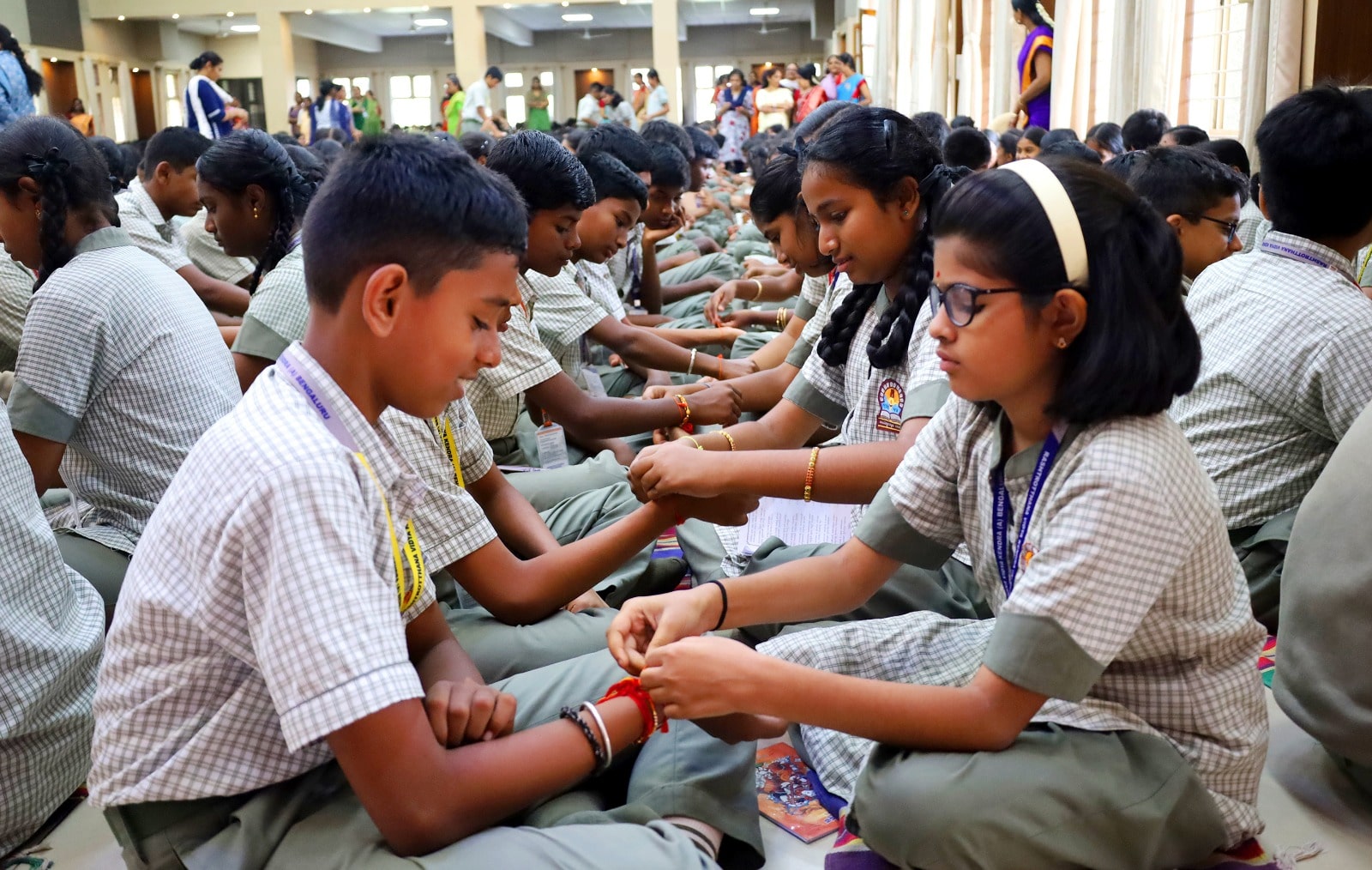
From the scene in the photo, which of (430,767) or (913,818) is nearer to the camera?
(430,767)

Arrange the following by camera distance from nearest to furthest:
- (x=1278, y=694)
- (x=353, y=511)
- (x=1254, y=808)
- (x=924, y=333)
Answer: (x=353, y=511) → (x=1254, y=808) → (x=1278, y=694) → (x=924, y=333)

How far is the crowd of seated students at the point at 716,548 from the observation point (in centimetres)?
128

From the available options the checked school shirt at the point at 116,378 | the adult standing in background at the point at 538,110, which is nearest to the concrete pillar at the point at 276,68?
the adult standing in background at the point at 538,110

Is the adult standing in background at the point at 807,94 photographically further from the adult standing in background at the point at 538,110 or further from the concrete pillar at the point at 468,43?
the concrete pillar at the point at 468,43

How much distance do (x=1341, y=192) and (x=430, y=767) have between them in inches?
84.1

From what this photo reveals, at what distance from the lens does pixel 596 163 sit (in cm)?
318

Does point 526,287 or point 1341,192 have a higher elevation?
point 1341,192

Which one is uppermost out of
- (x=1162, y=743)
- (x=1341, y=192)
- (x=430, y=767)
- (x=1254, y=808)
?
(x=1341, y=192)

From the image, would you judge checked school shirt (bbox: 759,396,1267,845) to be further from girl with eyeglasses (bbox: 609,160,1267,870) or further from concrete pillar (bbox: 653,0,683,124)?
concrete pillar (bbox: 653,0,683,124)

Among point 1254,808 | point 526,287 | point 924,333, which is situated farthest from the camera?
point 526,287

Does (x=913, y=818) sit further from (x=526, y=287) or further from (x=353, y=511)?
(x=526, y=287)

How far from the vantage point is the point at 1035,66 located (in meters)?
7.85

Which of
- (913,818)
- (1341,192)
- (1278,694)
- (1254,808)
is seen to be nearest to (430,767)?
(913,818)

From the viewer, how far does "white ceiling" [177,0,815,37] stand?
73.0 ft
